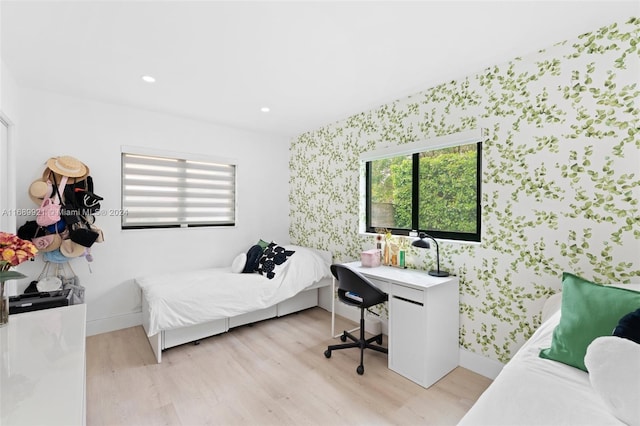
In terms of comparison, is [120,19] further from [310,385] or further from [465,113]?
[310,385]

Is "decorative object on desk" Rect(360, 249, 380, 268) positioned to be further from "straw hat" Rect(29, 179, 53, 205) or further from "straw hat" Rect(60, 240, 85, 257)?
"straw hat" Rect(29, 179, 53, 205)

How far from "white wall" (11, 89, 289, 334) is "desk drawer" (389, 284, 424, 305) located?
2136 millimetres

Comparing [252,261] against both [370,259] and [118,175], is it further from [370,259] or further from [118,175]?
[118,175]

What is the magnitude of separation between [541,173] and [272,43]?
211 centimetres

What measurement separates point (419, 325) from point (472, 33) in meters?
2.09

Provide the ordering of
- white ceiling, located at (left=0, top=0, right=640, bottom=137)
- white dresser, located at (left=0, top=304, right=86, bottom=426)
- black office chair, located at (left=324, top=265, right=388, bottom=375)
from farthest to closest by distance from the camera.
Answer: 1. black office chair, located at (left=324, top=265, right=388, bottom=375)
2. white ceiling, located at (left=0, top=0, right=640, bottom=137)
3. white dresser, located at (left=0, top=304, right=86, bottom=426)

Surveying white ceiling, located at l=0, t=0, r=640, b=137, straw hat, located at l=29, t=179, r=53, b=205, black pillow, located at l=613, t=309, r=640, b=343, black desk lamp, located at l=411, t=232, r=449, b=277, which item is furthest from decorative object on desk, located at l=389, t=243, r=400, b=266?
straw hat, located at l=29, t=179, r=53, b=205

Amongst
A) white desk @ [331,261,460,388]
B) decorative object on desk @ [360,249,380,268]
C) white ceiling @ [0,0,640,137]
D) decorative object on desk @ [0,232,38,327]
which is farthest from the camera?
decorative object on desk @ [360,249,380,268]

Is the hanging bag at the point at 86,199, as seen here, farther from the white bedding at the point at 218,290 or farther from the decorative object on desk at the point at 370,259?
the decorative object on desk at the point at 370,259

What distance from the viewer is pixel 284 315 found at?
11.8 feet

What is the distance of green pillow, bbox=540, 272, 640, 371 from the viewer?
4.16 feet

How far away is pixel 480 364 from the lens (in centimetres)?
236

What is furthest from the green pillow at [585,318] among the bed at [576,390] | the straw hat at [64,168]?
the straw hat at [64,168]

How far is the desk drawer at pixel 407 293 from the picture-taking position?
2.24 m
